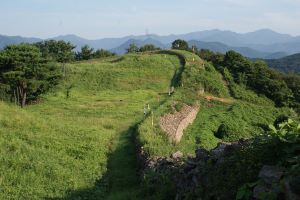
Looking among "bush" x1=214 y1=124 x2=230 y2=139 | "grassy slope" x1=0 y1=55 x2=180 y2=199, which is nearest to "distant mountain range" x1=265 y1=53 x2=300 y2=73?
"bush" x1=214 y1=124 x2=230 y2=139

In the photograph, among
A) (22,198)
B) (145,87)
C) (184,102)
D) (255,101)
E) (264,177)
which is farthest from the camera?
(255,101)

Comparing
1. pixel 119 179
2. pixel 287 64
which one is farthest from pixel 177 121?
pixel 287 64

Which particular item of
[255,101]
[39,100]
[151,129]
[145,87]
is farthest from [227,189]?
[255,101]

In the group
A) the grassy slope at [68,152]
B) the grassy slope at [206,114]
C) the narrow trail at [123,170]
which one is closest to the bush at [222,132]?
the grassy slope at [206,114]

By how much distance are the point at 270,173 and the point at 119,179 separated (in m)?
8.48

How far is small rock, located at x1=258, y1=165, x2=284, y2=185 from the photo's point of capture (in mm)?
6961

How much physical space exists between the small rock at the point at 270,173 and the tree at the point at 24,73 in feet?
98.9

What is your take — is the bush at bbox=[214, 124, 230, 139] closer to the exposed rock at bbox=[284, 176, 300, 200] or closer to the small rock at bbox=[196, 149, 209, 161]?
the small rock at bbox=[196, 149, 209, 161]

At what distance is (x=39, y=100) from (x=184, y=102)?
1222 centimetres

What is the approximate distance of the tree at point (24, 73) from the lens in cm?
3550

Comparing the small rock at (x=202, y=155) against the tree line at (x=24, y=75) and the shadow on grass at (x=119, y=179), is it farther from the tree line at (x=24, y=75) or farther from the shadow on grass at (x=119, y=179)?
the tree line at (x=24, y=75)

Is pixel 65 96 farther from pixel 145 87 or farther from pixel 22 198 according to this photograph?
pixel 22 198

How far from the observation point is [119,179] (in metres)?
14.9

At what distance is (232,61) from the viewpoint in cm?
5928
